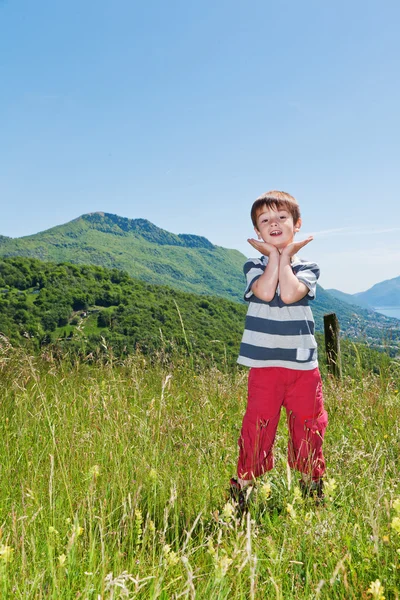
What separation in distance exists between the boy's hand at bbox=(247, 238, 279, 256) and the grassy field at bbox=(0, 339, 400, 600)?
982 millimetres

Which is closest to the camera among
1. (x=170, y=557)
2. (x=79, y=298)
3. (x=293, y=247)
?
(x=170, y=557)

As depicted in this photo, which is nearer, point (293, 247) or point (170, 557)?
point (170, 557)

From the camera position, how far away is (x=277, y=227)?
276 cm

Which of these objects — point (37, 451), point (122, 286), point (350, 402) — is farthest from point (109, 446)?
point (122, 286)

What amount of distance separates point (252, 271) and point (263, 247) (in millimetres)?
196

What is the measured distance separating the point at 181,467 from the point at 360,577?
4.16 ft

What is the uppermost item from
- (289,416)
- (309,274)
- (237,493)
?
(309,274)

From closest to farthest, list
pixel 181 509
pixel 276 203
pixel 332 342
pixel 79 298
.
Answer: pixel 181 509
pixel 276 203
pixel 332 342
pixel 79 298

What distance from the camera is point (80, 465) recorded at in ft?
8.29

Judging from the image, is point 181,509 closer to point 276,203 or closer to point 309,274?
point 309,274

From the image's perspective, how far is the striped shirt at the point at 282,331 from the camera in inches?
106

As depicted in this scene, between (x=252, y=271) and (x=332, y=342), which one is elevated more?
(x=252, y=271)

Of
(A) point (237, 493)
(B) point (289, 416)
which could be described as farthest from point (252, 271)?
(A) point (237, 493)

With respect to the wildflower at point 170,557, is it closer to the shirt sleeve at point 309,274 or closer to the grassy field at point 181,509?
the grassy field at point 181,509
